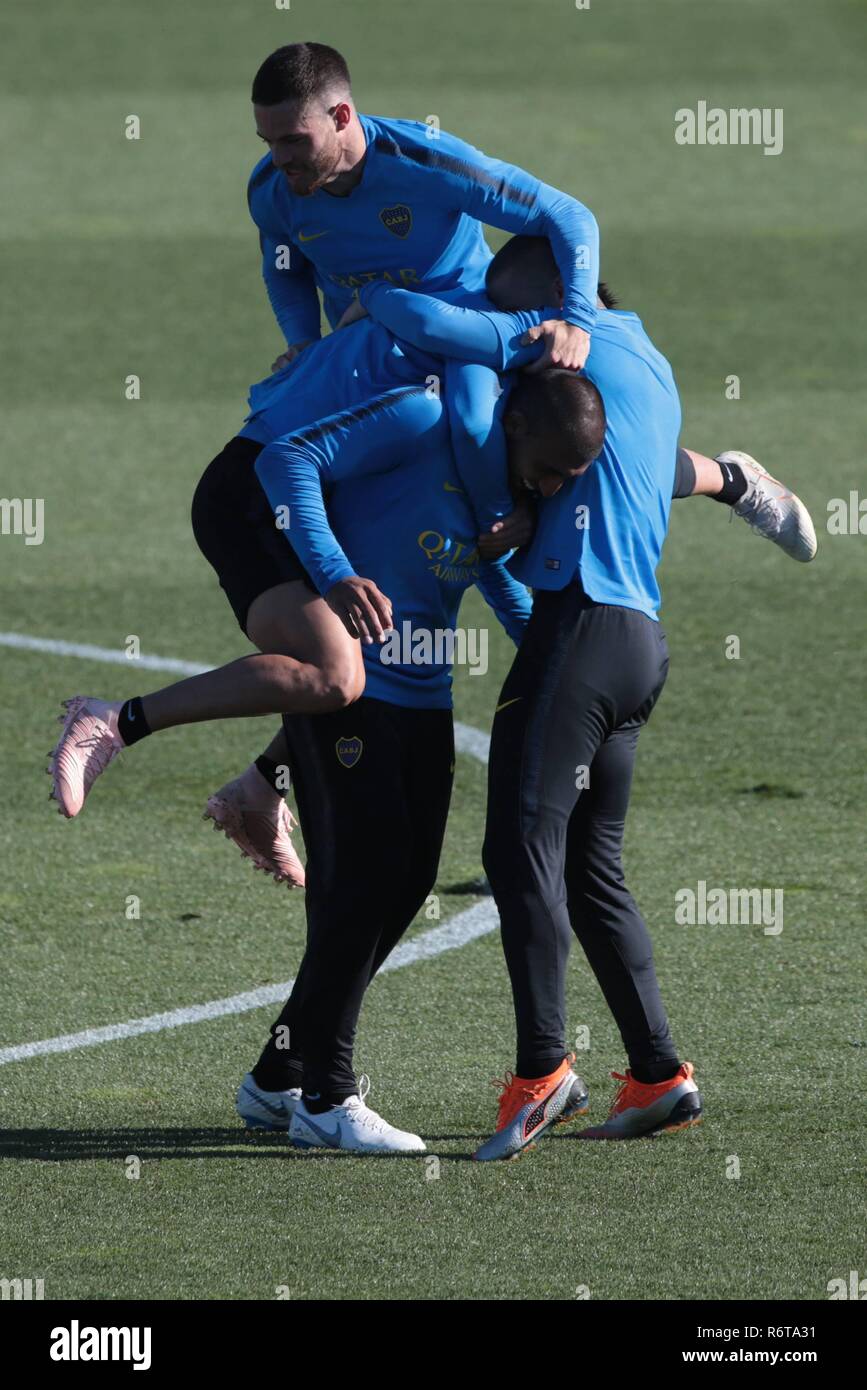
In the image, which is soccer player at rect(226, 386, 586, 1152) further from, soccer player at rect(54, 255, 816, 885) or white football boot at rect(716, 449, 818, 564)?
white football boot at rect(716, 449, 818, 564)

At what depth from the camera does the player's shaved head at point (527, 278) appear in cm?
536

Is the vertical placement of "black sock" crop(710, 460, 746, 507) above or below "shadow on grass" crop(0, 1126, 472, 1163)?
above

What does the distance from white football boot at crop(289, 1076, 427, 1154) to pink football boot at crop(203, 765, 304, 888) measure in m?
0.72

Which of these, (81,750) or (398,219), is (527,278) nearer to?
(398,219)

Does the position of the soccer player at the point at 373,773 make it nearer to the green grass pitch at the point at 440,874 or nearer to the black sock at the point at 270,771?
the green grass pitch at the point at 440,874

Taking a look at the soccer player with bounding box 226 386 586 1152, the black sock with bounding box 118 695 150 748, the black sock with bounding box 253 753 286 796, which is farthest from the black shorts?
the black sock with bounding box 253 753 286 796

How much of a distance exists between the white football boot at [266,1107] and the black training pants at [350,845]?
0.56ft

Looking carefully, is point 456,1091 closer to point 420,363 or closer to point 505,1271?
point 505,1271

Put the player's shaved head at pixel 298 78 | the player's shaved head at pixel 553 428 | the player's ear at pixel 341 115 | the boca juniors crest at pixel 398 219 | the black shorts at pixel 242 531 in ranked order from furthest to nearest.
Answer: the boca juniors crest at pixel 398 219 → the player's ear at pixel 341 115 → the player's shaved head at pixel 298 78 → the black shorts at pixel 242 531 → the player's shaved head at pixel 553 428

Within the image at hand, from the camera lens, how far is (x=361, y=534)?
16.9ft

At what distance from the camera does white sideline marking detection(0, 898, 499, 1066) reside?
5816mm

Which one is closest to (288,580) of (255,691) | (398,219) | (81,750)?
(255,691)

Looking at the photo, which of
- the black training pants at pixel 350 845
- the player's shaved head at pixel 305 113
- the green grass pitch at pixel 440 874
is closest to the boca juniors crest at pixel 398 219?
the player's shaved head at pixel 305 113
